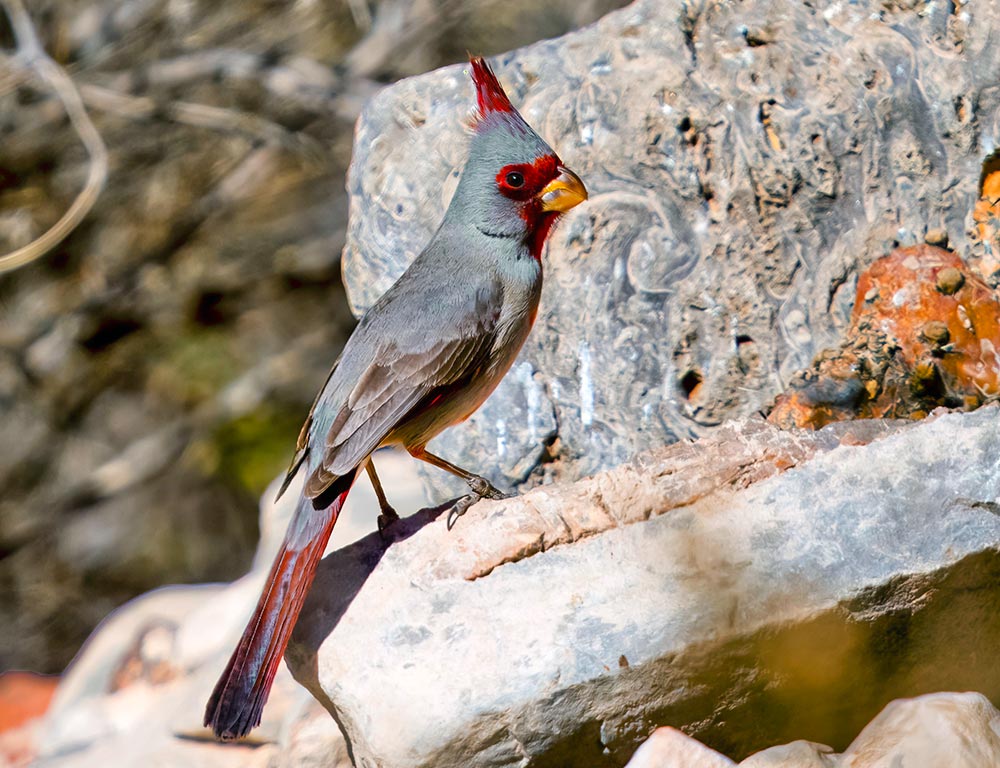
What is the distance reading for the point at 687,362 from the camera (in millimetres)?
3492

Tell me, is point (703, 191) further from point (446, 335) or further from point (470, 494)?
point (470, 494)

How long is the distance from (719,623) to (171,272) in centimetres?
440

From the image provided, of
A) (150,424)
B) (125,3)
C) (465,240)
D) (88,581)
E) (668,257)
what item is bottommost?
(88,581)

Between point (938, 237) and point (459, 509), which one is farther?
point (938, 237)

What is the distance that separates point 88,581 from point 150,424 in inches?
33.9

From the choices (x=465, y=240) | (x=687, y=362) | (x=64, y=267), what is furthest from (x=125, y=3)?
(x=687, y=362)

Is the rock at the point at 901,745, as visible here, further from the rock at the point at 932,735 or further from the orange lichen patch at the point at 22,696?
the orange lichen patch at the point at 22,696

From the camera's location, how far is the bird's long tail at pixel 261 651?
8.59 ft

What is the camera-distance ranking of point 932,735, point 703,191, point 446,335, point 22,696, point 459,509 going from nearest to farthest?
1. point 932,735
2. point 459,509
3. point 446,335
4. point 703,191
5. point 22,696

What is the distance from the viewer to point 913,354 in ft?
10.0

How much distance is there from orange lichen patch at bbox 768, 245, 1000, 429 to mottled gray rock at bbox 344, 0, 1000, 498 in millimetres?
114

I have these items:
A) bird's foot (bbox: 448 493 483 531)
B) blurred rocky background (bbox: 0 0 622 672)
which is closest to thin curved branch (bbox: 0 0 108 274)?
blurred rocky background (bbox: 0 0 622 672)

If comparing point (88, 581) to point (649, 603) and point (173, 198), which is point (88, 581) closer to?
point (173, 198)

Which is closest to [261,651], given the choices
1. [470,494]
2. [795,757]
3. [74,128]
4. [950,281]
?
[470,494]
